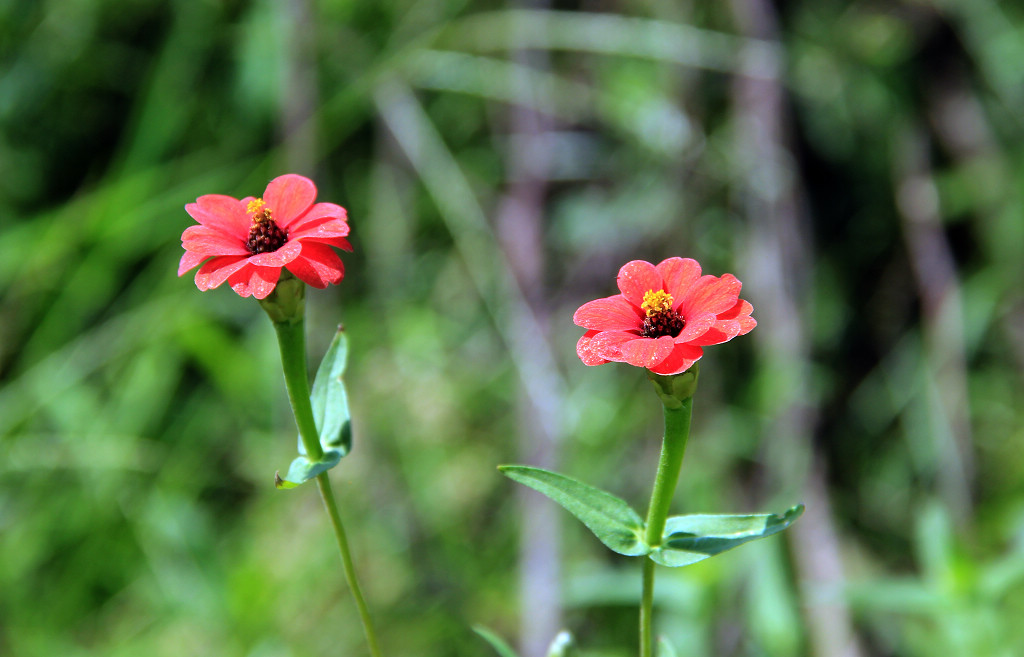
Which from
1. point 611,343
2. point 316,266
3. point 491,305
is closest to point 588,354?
point 611,343

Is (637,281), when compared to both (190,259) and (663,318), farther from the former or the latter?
(190,259)

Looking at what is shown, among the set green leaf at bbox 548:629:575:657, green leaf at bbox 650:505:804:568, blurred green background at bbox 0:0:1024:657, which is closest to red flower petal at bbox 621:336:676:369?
green leaf at bbox 650:505:804:568

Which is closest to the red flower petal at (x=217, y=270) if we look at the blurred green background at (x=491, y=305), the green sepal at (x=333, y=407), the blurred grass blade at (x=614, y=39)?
the green sepal at (x=333, y=407)

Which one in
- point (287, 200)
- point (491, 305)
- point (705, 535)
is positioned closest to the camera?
point (705, 535)

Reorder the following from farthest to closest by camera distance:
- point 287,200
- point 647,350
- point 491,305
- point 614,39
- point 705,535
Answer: point 614,39
point 491,305
point 287,200
point 705,535
point 647,350

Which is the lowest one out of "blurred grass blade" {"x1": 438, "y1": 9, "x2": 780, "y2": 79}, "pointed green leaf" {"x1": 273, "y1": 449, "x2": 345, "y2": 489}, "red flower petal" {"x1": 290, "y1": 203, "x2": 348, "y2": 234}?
"pointed green leaf" {"x1": 273, "y1": 449, "x2": 345, "y2": 489}

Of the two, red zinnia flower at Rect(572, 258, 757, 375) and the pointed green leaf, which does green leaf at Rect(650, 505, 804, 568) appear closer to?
Result: red zinnia flower at Rect(572, 258, 757, 375)
